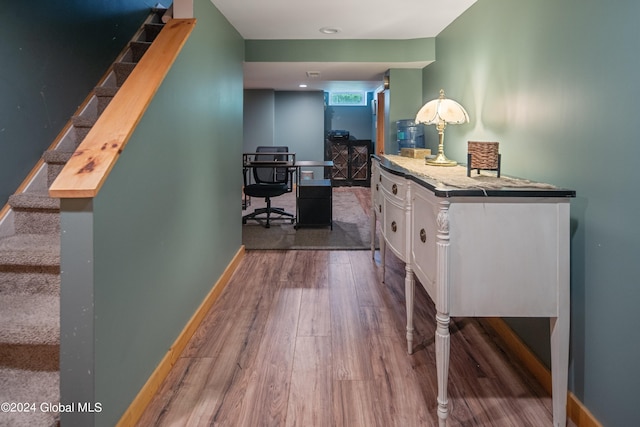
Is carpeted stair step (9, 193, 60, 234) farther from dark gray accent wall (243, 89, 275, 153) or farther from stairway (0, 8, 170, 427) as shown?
dark gray accent wall (243, 89, 275, 153)

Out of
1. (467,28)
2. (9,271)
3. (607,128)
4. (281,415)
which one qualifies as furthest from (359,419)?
(467,28)

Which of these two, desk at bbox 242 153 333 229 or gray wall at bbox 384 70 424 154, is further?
desk at bbox 242 153 333 229

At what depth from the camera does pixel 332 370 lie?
1.99m

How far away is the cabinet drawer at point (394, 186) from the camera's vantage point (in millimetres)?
2160

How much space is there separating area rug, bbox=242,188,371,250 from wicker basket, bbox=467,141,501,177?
2.31m

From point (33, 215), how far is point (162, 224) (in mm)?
748

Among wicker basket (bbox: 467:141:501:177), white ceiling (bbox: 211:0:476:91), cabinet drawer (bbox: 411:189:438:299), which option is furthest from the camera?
white ceiling (bbox: 211:0:476:91)

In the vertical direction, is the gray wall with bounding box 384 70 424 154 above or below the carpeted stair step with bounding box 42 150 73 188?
above

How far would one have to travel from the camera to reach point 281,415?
1.65 metres

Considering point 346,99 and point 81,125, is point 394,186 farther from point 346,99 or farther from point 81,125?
point 346,99

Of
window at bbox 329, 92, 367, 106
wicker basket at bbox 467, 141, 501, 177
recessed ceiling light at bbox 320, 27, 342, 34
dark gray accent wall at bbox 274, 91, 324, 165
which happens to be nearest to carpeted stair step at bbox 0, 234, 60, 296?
wicker basket at bbox 467, 141, 501, 177

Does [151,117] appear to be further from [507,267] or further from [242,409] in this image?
[507,267]

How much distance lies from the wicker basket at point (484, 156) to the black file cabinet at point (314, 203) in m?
3.09

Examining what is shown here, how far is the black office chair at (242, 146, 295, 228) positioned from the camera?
4.97 meters
